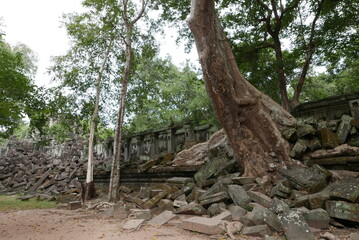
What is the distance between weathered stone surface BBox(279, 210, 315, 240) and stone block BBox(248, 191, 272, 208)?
2.65 ft

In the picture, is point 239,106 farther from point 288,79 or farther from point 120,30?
point 288,79

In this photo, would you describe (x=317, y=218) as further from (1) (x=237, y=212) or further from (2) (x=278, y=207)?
(1) (x=237, y=212)

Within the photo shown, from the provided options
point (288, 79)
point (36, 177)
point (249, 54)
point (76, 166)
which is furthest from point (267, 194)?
point (36, 177)

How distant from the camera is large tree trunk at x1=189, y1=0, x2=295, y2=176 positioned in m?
4.68

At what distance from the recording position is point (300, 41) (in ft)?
30.8

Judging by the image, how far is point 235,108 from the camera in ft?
16.1

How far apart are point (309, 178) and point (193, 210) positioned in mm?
2132

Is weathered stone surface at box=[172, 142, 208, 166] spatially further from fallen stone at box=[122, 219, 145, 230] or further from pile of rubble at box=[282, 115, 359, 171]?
fallen stone at box=[122, 219, 145, 230]

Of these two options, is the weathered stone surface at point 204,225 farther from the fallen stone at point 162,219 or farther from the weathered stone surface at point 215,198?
the weathered stone surface at point 215,198

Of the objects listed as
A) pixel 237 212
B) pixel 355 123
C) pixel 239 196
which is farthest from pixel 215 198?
pixel 355 123

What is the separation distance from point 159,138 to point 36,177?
27.9 feet

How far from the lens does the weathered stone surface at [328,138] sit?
4504 mm

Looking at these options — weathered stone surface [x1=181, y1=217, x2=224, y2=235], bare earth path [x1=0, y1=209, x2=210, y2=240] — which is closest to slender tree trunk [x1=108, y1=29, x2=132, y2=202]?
bare earth path [x1=0, y1=209, x2=210, y2=240]

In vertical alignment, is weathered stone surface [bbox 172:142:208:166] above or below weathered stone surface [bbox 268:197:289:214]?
above
